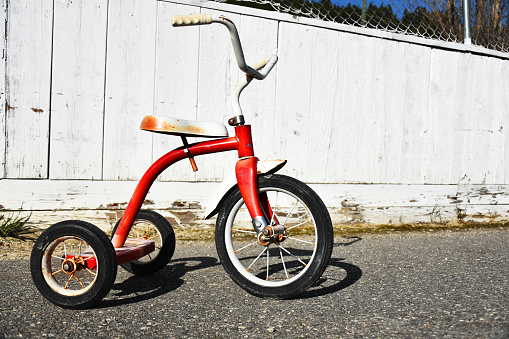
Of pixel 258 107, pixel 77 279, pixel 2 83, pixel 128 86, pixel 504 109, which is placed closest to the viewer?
pixel 77 279

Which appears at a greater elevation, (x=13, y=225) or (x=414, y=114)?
(x=414, y=114)

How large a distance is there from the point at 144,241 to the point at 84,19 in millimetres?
1689

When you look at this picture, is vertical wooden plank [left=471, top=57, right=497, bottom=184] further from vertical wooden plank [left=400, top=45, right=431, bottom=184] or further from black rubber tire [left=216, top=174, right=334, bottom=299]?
black rubber tire [left=216, top=174, right=334, bottom=299]

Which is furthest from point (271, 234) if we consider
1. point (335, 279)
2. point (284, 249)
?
point (335, 279)

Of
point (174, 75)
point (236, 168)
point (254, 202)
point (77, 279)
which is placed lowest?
point (77, 279)

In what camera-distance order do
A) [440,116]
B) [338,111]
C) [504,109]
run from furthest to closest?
1. [504,109]
2. [440,116]
3. [338,111]

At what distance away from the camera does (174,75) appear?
3.43m

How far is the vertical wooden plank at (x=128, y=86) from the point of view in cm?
329

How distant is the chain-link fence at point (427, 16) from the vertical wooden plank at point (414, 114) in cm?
25

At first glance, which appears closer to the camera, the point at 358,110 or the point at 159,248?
the point at 159,248

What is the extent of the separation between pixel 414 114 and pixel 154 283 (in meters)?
2.74

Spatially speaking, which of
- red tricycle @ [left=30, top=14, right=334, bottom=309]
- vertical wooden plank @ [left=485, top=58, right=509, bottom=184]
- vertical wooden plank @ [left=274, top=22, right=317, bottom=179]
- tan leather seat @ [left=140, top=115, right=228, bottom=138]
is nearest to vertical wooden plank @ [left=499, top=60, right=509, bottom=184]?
vertical wooden plank @ [left=485, top=58, right=509, bottom=184]

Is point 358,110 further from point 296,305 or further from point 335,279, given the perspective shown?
point 296,305

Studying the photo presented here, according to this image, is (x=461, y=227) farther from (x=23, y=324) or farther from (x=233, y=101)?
(x=23, y=324)
